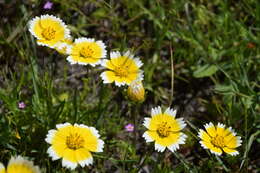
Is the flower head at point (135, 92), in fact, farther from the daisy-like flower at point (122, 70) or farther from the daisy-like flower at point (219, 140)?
the daisy-like flower at point (219, 140)

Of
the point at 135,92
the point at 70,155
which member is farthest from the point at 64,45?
the point at 70,155

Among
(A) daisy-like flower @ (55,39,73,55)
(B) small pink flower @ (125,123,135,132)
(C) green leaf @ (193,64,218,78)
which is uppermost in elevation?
(C) green leaf @ (193,64,218,78)

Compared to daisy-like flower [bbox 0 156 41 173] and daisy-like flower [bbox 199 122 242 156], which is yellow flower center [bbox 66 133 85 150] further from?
daisy-like flower [bbox 199 122 242 156]

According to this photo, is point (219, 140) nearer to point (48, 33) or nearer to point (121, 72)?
point (121, 72)

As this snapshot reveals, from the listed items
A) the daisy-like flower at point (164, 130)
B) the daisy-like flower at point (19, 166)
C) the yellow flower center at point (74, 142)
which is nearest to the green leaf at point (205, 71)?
the daisy-like flower at point (164, 130)

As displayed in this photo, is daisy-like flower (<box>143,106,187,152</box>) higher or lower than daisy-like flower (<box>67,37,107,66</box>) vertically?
lower

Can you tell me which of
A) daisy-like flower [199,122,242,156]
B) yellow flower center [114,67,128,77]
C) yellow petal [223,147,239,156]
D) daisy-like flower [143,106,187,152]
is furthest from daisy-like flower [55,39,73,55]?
yellow petal [223,147,239,156]

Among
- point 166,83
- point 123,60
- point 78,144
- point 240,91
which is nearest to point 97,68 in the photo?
point 166,83

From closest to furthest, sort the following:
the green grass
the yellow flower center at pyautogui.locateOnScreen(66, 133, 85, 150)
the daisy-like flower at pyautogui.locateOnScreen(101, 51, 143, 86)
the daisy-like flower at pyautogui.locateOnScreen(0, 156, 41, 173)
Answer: the daisy-like flower at pyautogui.locateOnScreen(0, 156, 41, 173)
the yellow flower center at pyautogui.locateOnScreen(66, 133, 85, 150)
the daisy-like flower at pyautogui.locateOnScreen(101, 51, 143, 86)
the green grass
